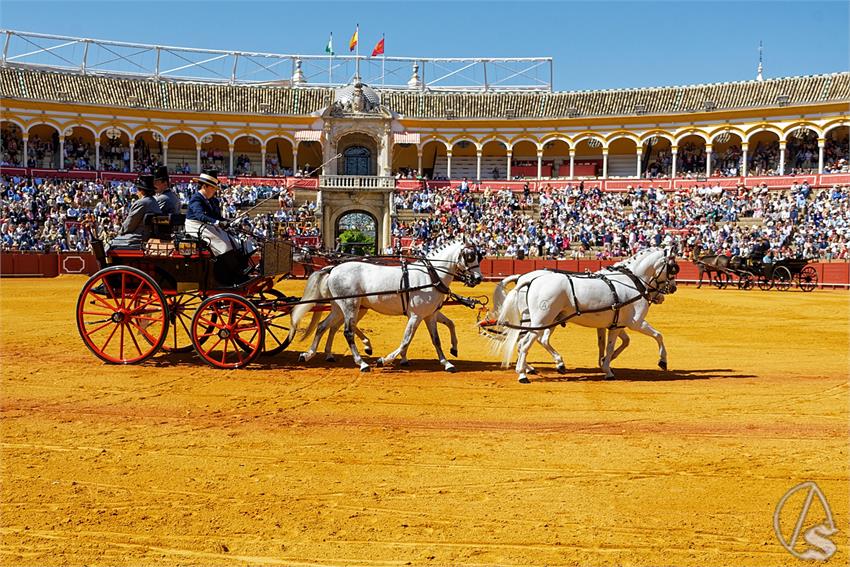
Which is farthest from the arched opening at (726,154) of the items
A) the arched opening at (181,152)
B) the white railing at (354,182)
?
the arched opening at (181,152)

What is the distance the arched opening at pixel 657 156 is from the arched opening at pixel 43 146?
33085 mm

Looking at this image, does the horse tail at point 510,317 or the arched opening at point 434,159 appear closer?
the horse tail at point 510,317

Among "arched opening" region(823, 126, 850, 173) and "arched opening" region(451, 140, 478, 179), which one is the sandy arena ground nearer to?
"arched opening" region(823, 126, 850, 173)

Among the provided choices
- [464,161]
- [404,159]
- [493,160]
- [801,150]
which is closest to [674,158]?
[801,150]

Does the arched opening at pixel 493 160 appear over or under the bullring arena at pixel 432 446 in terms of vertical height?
over

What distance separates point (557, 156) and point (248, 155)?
61.3ft

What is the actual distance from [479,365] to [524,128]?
125 ft

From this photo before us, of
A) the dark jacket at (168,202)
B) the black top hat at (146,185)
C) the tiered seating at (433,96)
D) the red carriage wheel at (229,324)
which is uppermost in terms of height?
the tiered seating at (433,96)

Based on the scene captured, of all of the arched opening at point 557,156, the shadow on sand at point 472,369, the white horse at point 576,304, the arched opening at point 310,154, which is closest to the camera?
the white horse at point 576,304

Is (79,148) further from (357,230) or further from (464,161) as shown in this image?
(464,161)

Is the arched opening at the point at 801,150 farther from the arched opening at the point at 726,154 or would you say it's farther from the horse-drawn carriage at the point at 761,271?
the horse-drawn carriage at the point at 761,271

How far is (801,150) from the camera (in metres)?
42.0

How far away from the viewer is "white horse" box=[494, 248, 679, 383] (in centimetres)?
937

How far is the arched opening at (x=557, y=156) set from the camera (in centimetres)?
4747
